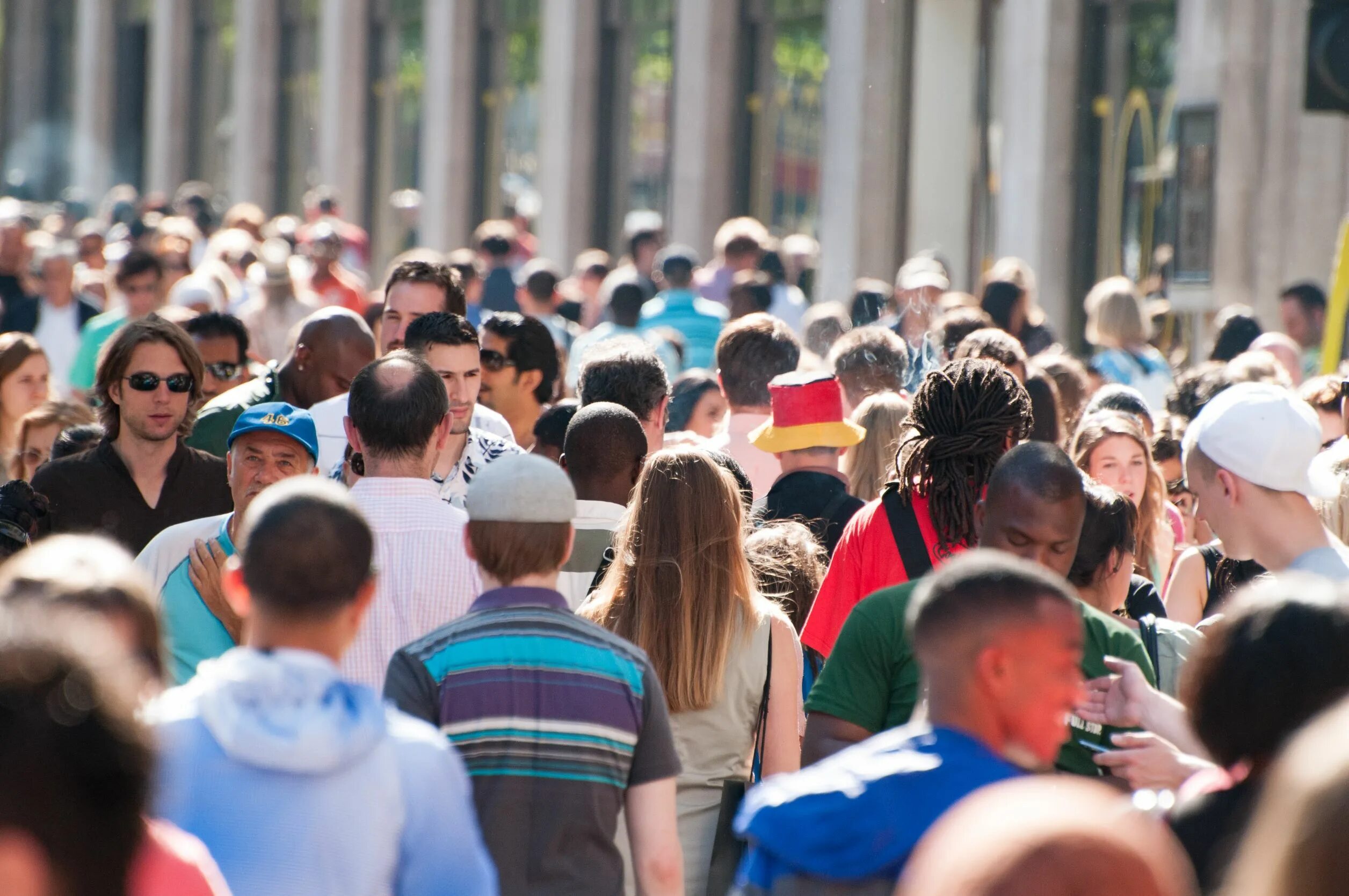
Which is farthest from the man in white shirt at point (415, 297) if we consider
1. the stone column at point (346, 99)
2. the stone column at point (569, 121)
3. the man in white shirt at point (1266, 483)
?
the stone column at point (346, 99)

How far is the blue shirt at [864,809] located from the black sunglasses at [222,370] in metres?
5.91

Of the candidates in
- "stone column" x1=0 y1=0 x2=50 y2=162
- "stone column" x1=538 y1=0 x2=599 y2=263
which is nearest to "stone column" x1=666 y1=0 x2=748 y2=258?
"stone column" x1=538 y1=0 x2=599 y2=263

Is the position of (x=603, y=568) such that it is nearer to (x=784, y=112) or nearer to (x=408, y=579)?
(x=408, y=579)

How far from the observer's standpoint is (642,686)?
4012mm

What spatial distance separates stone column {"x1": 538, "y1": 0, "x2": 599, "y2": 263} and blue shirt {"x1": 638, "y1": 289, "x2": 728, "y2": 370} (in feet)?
35.0

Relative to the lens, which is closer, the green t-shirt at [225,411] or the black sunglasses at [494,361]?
the green t-shirt at [225,411]

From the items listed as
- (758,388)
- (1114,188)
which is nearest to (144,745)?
(758,388)

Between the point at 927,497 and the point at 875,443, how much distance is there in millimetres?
1819

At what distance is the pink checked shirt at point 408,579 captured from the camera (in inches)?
185

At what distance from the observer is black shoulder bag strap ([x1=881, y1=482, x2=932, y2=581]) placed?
5.06 meters

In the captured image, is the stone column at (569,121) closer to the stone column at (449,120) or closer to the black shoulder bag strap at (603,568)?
the stone column at (449,120)

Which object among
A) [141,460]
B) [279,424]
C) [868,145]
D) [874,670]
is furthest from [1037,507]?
[868,145]

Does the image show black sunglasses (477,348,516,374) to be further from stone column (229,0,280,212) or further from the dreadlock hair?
stone column (229,0,280,212)

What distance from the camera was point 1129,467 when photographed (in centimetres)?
683
